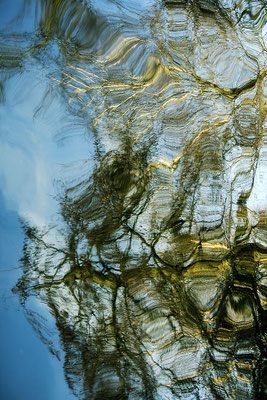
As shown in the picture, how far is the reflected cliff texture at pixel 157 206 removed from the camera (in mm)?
1547

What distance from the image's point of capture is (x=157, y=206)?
158cm

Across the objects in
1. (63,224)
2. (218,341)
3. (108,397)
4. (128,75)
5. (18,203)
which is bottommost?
(108,397)

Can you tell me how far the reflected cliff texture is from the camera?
1547 mm

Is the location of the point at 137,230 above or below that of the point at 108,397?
above

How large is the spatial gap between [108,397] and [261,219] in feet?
4.06

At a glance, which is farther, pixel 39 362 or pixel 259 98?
pixel 259 98

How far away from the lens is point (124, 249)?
1562mm

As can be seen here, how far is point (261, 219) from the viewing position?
1.65 meters

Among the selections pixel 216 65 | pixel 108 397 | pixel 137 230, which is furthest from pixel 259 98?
pixel 108 397

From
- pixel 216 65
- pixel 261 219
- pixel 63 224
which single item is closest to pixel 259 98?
pixel 216 65

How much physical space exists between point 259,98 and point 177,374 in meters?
1.56

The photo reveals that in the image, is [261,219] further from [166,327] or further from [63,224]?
[63,224]

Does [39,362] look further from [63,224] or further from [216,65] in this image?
[216,65]

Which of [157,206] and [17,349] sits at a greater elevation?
[157,206]
